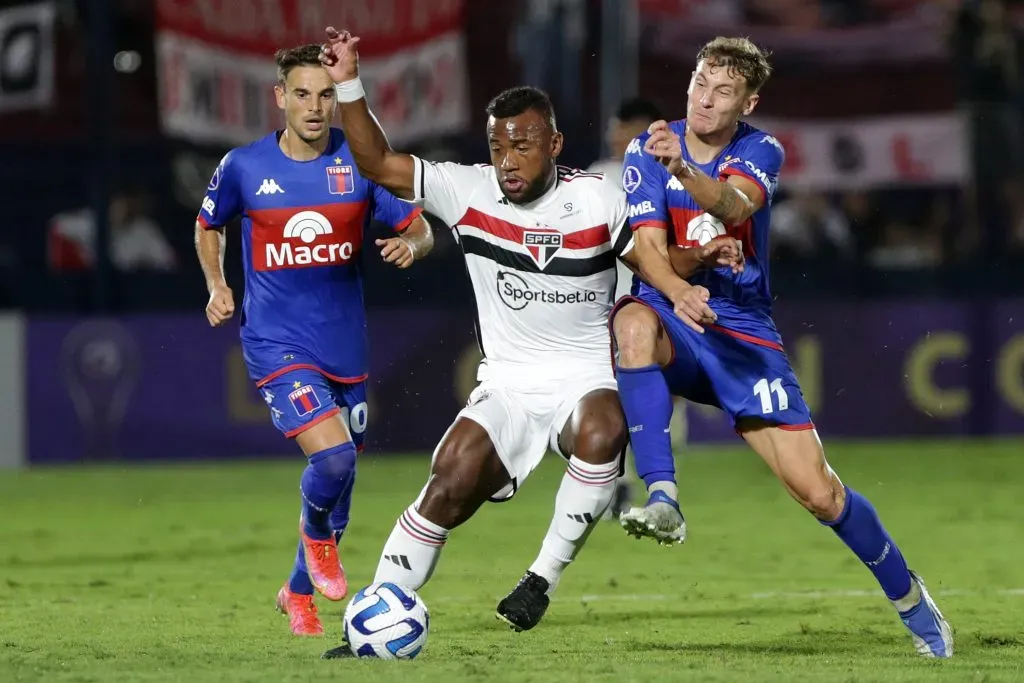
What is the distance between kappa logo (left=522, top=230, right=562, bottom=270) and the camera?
22.1ft

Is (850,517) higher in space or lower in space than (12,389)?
higher

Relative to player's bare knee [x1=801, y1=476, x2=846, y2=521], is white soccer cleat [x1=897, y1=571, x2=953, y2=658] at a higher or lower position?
lower

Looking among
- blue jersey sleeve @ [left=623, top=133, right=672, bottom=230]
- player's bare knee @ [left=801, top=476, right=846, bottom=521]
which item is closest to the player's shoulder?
blue jersey sleeve @ [left=623, top=133, right=672, bottom=230]

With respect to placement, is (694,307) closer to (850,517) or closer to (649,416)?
(649,416)

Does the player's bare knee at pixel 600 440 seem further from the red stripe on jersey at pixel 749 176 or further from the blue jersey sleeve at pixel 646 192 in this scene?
the red stripe on jersey at pixel 749 176

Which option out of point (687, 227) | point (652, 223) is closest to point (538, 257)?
point (652, 223)

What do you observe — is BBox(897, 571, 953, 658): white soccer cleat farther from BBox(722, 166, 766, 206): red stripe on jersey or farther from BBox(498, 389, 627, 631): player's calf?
BBox(722, 166, 766, 206): red stripe on jersey

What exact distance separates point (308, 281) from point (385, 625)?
6.25 feet

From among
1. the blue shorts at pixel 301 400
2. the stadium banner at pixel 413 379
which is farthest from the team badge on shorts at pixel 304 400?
the stadium banner at pixel 413 379

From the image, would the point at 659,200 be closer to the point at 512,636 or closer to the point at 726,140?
the point at 726,140

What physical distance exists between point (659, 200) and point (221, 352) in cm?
854

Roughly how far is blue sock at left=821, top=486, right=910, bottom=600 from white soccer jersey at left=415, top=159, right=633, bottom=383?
100cm

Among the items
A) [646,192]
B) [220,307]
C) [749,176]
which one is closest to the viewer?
[749,176]

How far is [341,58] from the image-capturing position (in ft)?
21.3
